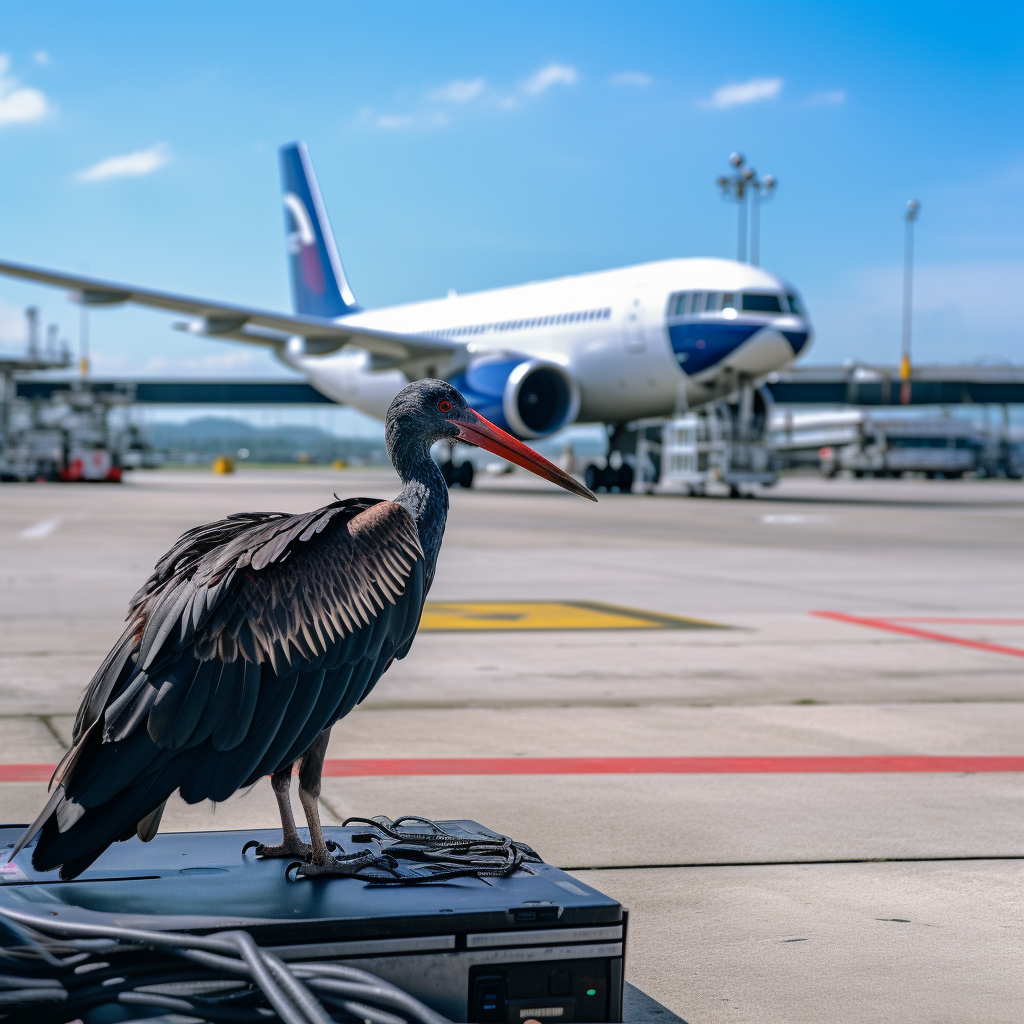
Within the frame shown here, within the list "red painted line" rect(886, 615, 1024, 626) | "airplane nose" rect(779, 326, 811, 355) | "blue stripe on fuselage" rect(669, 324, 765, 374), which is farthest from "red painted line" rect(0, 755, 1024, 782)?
"airplane nose" rect(779, 326, 811, 355)

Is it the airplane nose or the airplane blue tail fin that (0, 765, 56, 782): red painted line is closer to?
the airplane nose

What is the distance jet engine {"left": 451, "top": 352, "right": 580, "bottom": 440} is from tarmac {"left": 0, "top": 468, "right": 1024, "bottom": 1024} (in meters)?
15.2

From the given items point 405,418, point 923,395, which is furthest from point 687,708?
point 923,395

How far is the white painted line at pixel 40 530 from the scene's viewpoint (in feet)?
53.6

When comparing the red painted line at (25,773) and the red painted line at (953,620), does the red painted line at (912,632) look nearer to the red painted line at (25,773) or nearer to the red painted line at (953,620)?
the red painted line at (953,620)

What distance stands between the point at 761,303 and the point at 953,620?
→ 1814 cm

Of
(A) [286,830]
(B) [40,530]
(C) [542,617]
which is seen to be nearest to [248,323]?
(B) [40,530]

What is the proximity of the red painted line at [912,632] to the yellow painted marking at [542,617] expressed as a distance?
1.07 meters

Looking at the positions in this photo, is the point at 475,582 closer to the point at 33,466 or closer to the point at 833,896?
the point at 833,896

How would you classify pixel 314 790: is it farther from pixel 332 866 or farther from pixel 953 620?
pixel 953 620

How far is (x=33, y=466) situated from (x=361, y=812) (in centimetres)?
4259

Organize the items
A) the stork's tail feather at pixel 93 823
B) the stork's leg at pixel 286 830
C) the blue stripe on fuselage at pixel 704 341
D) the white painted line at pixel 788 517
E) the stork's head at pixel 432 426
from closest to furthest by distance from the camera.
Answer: the stork's tail feather at pixel 93 823 → the stork's leg at pixel 286 830 → the stork's head at pixel 432 426 → the white painted line at pixel 788 517 → the blue stripe on fuselage at pixel 704 341

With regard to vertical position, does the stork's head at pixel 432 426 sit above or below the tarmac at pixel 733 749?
above

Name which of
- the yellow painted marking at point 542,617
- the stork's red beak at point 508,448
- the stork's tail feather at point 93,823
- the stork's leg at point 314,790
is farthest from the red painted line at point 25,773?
the yellow painted marking at point 542,617
